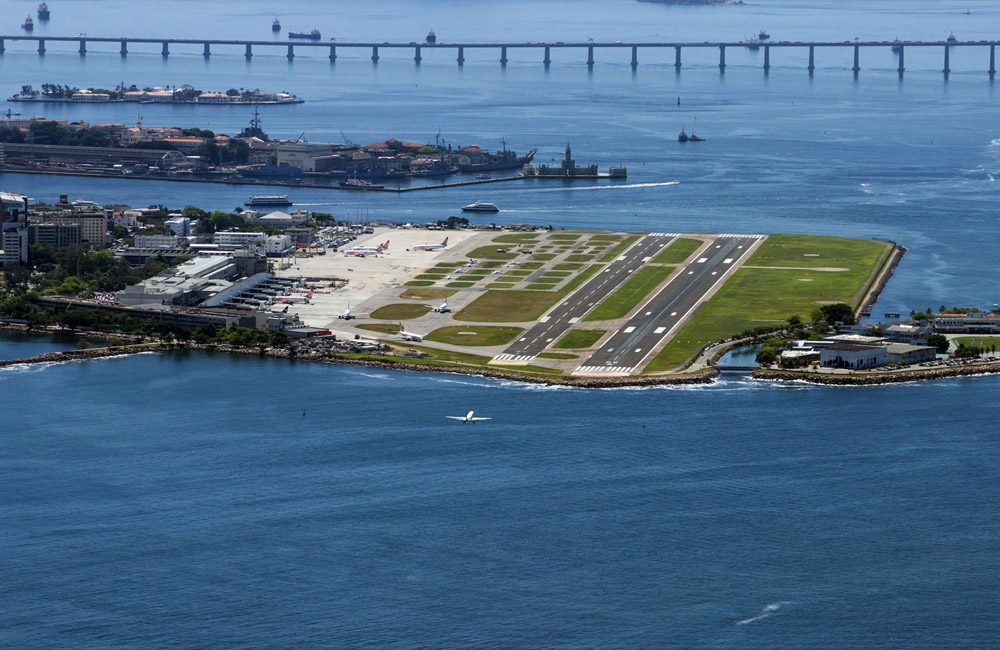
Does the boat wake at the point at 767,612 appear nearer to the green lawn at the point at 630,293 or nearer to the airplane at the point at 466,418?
the airplane at the point at 466,418

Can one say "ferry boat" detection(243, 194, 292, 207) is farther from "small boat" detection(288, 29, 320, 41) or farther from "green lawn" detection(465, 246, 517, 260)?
"small boat" detection(288, 29, 320, 41)

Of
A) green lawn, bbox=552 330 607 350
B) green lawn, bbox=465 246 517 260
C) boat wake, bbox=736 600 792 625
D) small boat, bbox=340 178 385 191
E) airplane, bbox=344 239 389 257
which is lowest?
boat wake, bbox=736 600 792 625

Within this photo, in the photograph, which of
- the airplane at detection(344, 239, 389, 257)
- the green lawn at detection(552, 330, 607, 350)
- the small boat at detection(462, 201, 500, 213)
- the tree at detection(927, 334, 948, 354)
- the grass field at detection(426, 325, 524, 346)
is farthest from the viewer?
the small boat at detection(462, 201, 500, 213)

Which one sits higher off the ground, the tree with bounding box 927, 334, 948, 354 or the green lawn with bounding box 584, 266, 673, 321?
the green lawn with bounding box 584, 266, 673, 321

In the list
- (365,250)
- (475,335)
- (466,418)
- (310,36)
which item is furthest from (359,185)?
(310,36)

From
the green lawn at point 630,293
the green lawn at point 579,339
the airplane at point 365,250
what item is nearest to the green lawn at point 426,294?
the green lawn at point 630,293

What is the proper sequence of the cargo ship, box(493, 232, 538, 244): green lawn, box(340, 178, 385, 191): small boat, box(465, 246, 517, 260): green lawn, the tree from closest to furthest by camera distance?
A: the tree → box(465, 246, 517, 260): green lawn → box(493, 232, 538, 244): green lawn → box(340, 178, 385, 191): small boat → the cargo ship

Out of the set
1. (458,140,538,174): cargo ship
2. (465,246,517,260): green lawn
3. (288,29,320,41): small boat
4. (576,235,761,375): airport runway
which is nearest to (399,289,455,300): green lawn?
(576,235,761,375): airport runway

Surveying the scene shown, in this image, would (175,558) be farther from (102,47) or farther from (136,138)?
(102,47)
